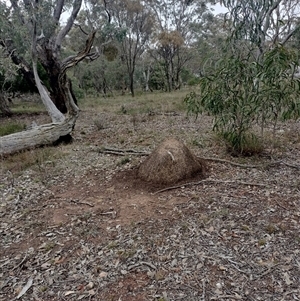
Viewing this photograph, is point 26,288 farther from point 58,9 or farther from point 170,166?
point 58,9

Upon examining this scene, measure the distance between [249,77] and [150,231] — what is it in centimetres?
230

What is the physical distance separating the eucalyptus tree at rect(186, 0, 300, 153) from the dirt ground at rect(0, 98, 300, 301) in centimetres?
68

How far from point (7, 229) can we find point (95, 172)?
1446mm

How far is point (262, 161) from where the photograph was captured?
156 inches

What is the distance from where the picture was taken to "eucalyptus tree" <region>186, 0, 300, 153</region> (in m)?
3.44

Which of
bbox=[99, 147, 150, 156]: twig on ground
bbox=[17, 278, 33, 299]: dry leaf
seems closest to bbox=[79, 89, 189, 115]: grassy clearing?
bbox=[99, 147, 150, 156]: twig on ground

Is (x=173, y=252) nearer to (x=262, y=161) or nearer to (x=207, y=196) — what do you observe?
(x=207, y=196)

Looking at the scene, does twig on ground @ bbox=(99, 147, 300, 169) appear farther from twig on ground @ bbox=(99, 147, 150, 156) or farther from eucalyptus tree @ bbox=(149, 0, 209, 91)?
eucalyptus tree @ bbox=(149, 0, 209, 91)

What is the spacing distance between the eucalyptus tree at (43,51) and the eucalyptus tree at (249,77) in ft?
9.30

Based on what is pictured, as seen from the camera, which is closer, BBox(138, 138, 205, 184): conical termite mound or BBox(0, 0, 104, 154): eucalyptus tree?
BBox(138, 138, 205, 184): conical termite mound

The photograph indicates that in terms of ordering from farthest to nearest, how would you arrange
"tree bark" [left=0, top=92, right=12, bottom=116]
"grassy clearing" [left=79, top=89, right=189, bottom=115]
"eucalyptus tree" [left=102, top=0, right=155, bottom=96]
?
1. "eucalyptus tree" [left=102, top=0, right=155, bottom=96]
2. "tree bark" [left=0, top=92, right=12, bottom=116]
3. "grassy clearing" [left=79, top=89, right=189, bottom=115]

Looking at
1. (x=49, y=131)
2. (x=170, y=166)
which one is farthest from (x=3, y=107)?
(x=170, y=166)

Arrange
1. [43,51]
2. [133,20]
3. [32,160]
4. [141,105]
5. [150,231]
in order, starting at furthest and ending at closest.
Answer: [133,20], [141,105], [43,51], [32,160], [150,231]

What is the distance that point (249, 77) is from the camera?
144 inches
